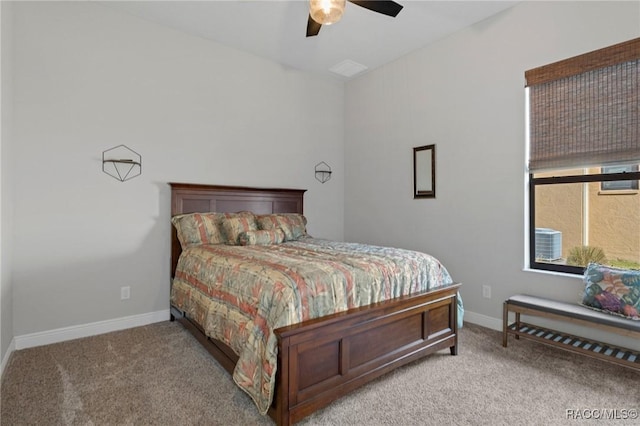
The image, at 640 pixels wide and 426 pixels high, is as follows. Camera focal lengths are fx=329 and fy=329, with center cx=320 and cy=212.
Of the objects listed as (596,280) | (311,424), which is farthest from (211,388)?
(596,280)

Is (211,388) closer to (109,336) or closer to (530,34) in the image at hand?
(109,336)

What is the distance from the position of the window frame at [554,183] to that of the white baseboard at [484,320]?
0.63 meters

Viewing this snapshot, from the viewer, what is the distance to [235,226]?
337cm

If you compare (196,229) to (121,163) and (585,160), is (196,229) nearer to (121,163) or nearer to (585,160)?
(121,163)

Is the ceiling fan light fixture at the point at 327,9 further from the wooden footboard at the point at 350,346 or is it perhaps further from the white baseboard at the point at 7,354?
the white baseboard at the point at 7,354

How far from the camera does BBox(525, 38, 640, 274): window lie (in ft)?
8.36

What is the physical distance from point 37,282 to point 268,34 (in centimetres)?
327

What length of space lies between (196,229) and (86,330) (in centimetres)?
131

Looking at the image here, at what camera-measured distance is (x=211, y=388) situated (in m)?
2.12

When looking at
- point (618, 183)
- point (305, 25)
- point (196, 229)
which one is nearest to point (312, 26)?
point (305, 25)

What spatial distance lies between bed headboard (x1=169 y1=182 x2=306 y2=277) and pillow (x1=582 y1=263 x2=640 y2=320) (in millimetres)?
3091

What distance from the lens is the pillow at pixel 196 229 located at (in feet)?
10.6

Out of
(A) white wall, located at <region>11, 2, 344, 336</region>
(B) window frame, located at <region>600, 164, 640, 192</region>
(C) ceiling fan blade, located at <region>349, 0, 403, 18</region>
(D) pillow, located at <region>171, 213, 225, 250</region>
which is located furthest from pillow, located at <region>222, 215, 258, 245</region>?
(B) window frame, located at <region>600, 164, 640, 192</region>

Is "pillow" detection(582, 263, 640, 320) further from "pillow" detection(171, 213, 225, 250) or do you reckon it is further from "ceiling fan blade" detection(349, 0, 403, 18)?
"pillow" detection(171, 213, 225, 250)
